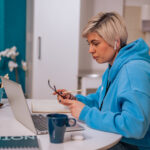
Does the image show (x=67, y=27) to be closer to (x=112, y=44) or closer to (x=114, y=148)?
(x=112, y=44)

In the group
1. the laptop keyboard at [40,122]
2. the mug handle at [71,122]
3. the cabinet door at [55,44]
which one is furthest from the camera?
the cabinet door at [55,44]

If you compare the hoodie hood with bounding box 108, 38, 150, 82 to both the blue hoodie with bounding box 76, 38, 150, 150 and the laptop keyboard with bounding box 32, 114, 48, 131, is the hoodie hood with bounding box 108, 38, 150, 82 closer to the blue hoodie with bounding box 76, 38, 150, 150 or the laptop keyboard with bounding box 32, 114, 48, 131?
the blue hoodie with bounding box 76, 38, 150, 150

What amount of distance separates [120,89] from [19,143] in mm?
483

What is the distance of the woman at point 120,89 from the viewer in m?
1.10

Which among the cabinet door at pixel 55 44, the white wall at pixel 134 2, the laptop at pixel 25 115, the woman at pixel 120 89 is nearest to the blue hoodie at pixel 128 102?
the woman at pixel 120 89

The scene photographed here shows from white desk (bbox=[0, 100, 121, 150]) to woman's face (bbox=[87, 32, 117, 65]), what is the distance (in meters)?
0.43

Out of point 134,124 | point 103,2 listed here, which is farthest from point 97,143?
point 103,2

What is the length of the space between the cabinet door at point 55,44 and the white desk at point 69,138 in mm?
1888

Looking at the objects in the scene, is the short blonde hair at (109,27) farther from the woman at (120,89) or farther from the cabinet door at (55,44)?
the cabinet door at (55,44)

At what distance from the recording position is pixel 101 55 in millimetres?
1492

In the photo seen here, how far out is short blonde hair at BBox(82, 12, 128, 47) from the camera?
4.62 ft

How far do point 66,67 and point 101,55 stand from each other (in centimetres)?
180

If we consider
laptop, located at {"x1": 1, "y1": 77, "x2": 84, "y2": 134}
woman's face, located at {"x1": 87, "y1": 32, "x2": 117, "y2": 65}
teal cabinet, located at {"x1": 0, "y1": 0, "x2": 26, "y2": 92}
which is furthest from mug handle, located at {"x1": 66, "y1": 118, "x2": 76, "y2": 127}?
teal cabinet, located at {"x1": 0, "y1": 0, "x2": 26, "y2": 92}

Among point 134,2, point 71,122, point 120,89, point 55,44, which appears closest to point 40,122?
point 71,122
